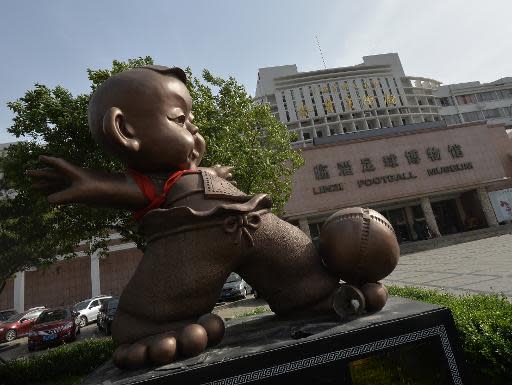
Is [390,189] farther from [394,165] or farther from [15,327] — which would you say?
[15,327]

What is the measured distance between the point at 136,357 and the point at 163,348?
0.54 feet

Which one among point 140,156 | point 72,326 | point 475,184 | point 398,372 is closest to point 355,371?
point 398,372

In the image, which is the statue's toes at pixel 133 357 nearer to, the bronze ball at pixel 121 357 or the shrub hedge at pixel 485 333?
the bronze ball at pixel 121 357

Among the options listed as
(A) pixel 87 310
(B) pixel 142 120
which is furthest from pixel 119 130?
(A) pixel 87 310

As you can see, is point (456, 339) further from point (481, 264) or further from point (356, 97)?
point (356, 97)

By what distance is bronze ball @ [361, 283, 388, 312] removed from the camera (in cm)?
219

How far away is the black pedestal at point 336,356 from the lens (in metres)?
1.71

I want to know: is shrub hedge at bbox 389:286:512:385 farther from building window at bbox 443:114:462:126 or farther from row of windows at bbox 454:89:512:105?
row of windows at bbox 454:89:512:105

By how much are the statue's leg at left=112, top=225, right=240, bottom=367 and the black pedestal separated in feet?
0.77

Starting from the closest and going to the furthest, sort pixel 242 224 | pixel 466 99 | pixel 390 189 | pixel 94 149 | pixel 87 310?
1. pixel 242 224
2. pixel 94 149
3. pixel 87 310
4. pixel 390 189
5. pixel 466 99

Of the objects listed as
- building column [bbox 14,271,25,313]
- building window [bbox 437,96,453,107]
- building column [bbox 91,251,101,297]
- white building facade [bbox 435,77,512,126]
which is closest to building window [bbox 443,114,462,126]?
white building facade [bbox 435,77,512,126]

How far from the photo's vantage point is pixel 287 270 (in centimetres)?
233

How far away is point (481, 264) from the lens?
31.3 ft

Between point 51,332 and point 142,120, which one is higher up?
point 142,120
